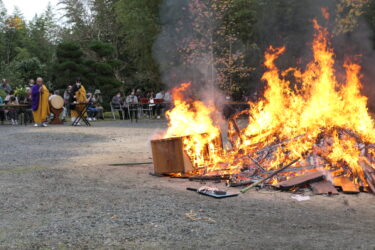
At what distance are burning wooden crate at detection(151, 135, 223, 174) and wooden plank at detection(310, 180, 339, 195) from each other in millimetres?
2051

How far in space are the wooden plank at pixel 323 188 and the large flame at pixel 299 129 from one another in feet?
1.54

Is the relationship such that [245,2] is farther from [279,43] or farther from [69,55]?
[69,55]

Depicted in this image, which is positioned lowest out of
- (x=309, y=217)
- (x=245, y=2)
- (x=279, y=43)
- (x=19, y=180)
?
(x=309, y=217)

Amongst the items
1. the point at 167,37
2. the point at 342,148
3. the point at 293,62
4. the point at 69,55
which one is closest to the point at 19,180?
the point at 342,148

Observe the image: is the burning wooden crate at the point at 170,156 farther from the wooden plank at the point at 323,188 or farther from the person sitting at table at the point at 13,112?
the person sitting at table at the point at 13,112

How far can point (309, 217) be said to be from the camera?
525 cm

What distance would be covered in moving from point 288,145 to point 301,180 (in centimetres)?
103

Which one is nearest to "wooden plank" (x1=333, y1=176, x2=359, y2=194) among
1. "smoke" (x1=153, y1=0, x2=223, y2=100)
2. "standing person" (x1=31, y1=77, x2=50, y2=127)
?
"standing person" (x1=31, y1=77, x2=50, y2=127)

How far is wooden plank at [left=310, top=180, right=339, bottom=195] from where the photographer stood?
6477 mm

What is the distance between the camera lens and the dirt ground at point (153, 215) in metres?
4.37

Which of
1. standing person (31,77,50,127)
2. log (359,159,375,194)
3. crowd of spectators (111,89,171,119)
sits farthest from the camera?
crowd of spectators (111,89,171,119)

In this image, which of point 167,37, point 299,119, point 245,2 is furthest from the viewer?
point 167,37

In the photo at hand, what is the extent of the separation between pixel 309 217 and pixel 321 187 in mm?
1460

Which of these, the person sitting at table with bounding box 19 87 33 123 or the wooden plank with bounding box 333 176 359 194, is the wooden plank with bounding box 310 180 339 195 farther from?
the person sitting at table with bounding box 19 87 33 123
